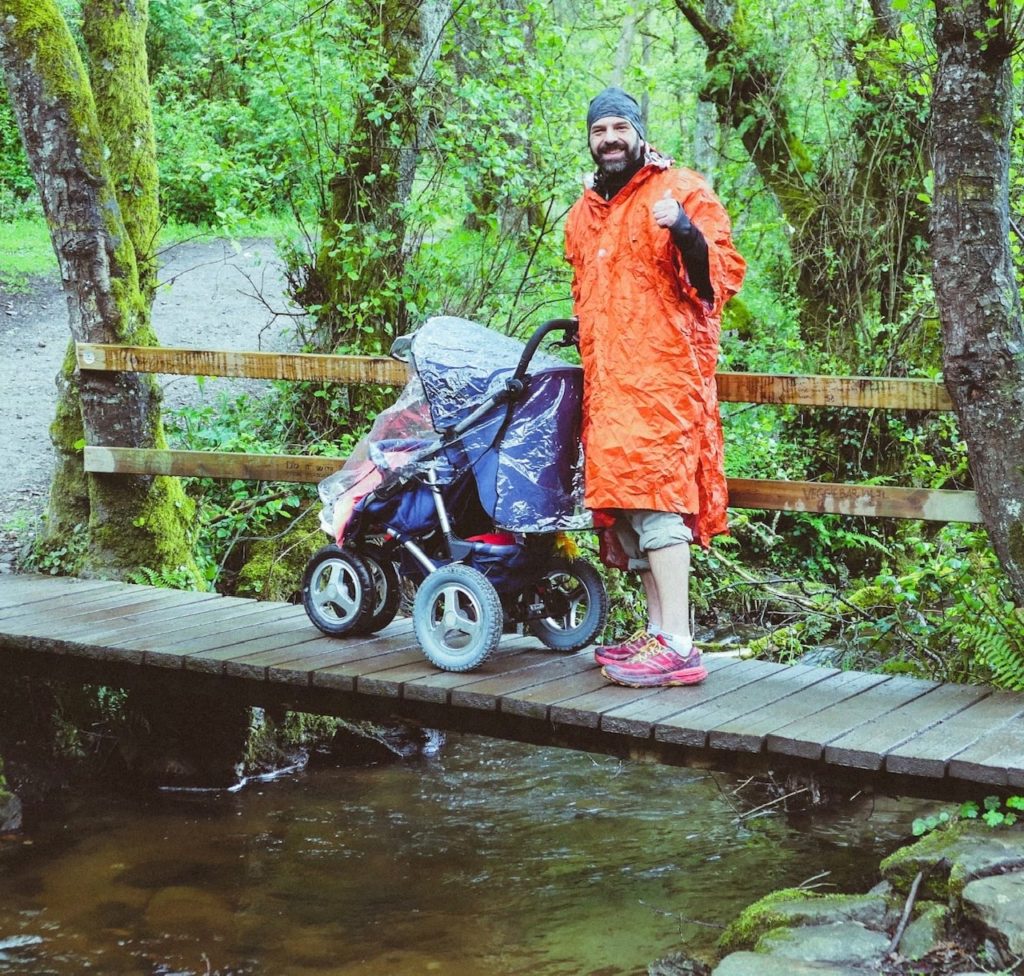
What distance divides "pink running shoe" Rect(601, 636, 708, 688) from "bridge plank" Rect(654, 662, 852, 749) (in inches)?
7.4

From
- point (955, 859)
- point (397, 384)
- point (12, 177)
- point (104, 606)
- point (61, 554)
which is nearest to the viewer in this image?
point (955, 859)

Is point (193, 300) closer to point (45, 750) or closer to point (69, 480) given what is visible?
point (69, 480)

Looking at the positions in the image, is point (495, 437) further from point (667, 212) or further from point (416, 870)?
point (416, 870)

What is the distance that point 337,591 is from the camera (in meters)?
5.55

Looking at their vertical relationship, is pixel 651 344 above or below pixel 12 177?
below

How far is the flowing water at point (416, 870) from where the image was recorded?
4652mm

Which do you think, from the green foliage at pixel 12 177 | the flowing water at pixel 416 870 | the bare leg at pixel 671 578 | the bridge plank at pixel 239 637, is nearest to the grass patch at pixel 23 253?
the green foliage at pixel 12 177

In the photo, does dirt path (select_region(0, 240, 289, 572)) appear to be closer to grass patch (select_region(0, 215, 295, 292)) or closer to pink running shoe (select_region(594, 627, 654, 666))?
grass patch (select_region(0, 215, 295, 292))

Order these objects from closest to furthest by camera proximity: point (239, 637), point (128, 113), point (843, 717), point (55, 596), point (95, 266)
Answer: point (843, 717)
point (239, 637)
point (55, 596)
point (95, 266)
point (128, 113)

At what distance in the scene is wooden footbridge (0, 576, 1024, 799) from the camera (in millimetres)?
4090

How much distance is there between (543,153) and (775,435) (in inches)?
115

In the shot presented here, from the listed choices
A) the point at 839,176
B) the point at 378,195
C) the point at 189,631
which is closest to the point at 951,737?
the point at 189,631

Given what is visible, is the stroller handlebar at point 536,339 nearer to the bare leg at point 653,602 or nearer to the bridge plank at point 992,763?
the bare leg at point 653,602

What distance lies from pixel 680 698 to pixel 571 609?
86 centimetres
